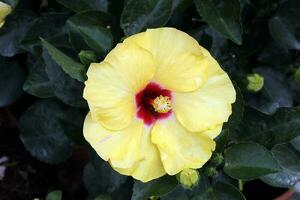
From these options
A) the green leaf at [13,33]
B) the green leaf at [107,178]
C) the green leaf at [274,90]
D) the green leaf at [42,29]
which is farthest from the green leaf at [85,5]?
the green leaf at [274,90]

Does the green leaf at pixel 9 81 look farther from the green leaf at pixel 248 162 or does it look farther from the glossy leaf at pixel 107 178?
the green leaf at pixel 248 162

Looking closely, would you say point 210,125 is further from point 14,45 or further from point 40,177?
point 40,177

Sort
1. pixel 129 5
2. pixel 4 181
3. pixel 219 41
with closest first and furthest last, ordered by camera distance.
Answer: pixel 129 5, pixel 219 41, pixel 4 181

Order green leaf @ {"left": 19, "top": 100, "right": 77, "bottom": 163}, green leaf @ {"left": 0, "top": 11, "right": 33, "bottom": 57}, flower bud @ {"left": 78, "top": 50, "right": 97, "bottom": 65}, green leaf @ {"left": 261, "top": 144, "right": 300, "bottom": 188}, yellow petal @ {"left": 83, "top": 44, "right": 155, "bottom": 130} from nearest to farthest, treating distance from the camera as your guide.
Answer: yellow petal @ {"left": 83, "top": 44, "right": 155, "bottom": 130}, flower bud @ {"left": 78, "top": 50, "right": 97, "bottom": 65}, green leaf @ {"left": 261, "top": 144, "right": 300, "bottom": 188}, green leaf @ {"left": 0, "top": 11, "right": 33, "bottom": 57}, green leaf @ {"left": 19, "top": 100, "right": 77, "bottom": 163}

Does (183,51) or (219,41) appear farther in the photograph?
(219,41)

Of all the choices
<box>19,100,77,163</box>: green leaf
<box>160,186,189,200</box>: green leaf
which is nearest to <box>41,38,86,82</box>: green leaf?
<box>160,186,189,200</box>: green leaf

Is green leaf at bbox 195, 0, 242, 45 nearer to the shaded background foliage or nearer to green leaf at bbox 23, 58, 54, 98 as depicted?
the shaded background foliage

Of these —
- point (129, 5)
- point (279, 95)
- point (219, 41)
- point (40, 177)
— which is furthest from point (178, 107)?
point (40, 177)
